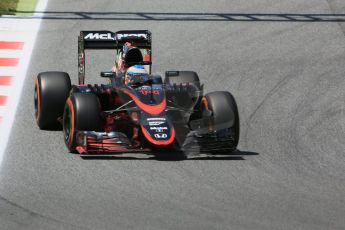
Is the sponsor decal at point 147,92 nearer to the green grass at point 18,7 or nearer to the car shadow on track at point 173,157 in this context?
the car shadow on track at point 173,157

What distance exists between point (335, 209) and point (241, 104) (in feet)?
17.5

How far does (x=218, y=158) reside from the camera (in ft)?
46.0

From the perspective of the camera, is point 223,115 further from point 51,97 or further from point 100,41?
point 100,41

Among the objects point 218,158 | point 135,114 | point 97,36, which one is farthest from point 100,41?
point 218,158

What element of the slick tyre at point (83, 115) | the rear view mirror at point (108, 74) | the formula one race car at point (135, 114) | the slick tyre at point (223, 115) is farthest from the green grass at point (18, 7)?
the slick tyre at point (223, 115)

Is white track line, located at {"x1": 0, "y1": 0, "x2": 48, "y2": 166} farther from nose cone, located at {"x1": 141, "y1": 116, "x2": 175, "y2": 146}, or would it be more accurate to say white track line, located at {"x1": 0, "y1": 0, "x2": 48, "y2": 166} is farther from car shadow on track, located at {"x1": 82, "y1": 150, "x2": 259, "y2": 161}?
nose cone, located at {"x1": 141, "y1": 116, "x2": 175, "y2": 146}

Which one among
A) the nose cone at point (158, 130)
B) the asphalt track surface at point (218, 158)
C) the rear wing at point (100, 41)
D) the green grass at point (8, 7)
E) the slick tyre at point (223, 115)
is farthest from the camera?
the green grass at point (8, 7)

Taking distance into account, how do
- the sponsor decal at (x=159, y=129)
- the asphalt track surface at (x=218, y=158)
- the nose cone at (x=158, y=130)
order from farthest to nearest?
the sponsor decal at (x=159, y=129)
the nose cone at (x=158, y=130)
the asphalt track surface at (x=218, y=158)

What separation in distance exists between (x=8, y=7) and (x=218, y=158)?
9.70m

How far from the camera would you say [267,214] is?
11.6 metres

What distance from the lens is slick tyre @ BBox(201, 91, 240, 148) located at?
1411cm

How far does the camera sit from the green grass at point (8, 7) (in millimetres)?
22125

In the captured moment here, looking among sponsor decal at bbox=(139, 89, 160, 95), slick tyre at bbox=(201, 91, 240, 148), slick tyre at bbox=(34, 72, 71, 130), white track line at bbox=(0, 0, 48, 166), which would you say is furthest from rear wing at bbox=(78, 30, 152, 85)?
slick tyre at bbox=(201, 91, 240, 148)

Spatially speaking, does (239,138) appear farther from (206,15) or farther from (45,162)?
(206,15)
